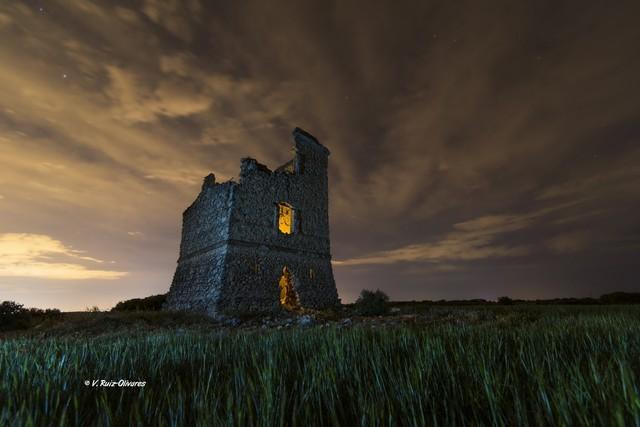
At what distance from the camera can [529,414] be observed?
3.76 feet

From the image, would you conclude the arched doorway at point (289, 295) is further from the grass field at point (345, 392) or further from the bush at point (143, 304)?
the grass field at point (345, 392)

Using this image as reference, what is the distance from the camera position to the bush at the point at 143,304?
18.9m

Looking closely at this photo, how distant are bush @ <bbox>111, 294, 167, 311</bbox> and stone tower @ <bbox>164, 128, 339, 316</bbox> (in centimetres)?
180

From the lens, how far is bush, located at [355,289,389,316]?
1360cm

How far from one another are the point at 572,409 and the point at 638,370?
1.14 meters

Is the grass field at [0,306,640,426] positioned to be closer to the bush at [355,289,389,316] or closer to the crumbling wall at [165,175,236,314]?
the bush at [355,289,389,316]

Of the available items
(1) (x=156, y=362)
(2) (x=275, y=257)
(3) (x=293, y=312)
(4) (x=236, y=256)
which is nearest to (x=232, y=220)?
(4) (x=236, y=256)

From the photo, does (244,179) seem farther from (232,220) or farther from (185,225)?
(185,225)

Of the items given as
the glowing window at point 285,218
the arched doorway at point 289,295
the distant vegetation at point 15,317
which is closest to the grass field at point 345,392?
the distant vegetation at point 15,317

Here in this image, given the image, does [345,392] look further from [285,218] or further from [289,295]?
[285,218]

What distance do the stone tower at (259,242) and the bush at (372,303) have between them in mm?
3691

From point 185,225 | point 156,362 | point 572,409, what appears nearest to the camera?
point 572,409

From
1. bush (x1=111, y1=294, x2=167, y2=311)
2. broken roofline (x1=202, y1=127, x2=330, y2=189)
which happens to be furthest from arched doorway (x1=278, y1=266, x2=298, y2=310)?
bush (x1=111, y1=294, x2=167, y2=311)

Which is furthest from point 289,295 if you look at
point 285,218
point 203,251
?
point 203,251
